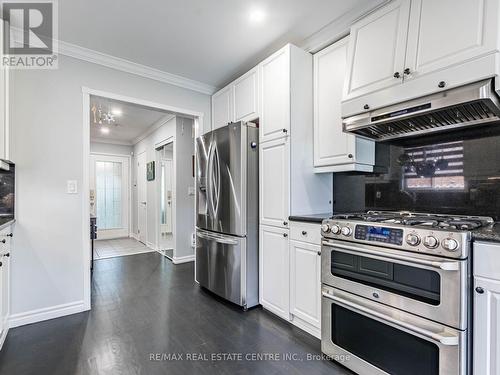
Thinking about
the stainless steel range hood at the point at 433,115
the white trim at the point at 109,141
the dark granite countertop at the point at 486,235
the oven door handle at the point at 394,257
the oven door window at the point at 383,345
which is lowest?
the oven door window at the point at 383,345

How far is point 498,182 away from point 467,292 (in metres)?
0.86

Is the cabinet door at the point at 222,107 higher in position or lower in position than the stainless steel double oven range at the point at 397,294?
higher

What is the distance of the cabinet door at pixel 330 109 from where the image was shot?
2.25m

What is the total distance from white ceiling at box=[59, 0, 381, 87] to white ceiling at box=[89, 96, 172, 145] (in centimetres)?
115

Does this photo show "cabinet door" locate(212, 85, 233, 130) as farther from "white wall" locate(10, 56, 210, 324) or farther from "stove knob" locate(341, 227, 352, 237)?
"stove knob" locate(341, 227, 352, 237)

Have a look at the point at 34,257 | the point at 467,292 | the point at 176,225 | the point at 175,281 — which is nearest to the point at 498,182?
the point at 467,292

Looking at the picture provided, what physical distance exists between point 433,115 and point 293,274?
61.0 inches

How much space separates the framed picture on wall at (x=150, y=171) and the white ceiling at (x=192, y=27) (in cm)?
287

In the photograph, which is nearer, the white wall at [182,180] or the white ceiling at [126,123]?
the white ceiling at [126,123]

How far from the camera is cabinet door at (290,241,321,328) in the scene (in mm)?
2076

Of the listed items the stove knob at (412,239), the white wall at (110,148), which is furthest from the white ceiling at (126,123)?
the stove knob at (412,239)

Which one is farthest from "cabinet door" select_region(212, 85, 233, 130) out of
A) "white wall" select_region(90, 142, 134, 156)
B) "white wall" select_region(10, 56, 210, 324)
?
"white wall" select_region(90, 142, 134, 156)

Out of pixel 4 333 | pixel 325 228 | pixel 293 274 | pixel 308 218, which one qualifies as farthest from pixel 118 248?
pixel 325 228

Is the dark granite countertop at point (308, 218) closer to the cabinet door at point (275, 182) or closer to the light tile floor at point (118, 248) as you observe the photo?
the cabinet door at point (275, 182)
